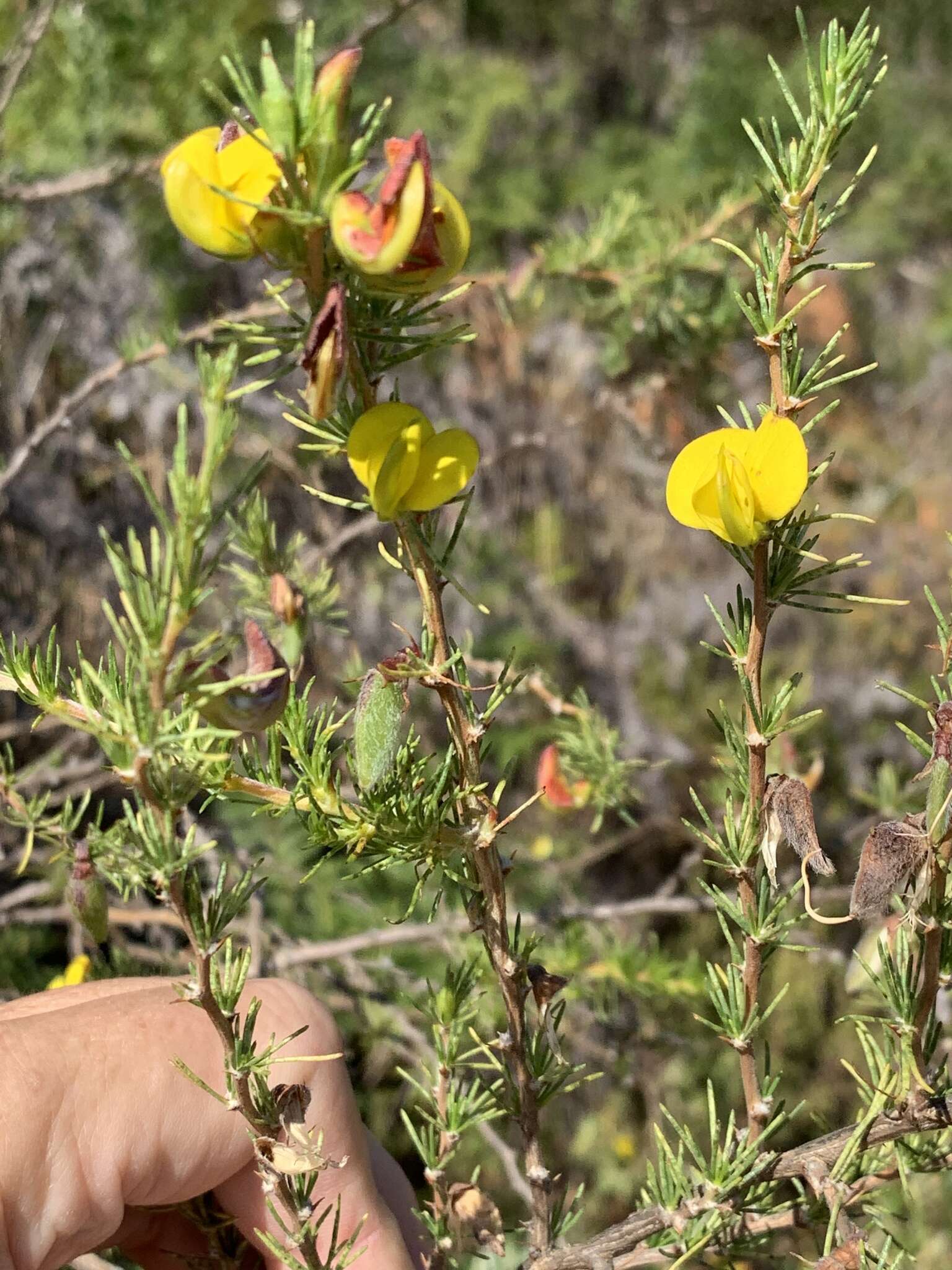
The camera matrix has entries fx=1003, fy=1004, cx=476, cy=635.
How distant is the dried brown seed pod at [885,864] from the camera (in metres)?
0.43

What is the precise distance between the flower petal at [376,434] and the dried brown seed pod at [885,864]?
27 centimetres

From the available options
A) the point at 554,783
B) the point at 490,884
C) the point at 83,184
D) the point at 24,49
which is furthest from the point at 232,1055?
the point at 24,49

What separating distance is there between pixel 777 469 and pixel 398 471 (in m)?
0.16

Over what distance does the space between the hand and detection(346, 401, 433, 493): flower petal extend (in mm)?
396

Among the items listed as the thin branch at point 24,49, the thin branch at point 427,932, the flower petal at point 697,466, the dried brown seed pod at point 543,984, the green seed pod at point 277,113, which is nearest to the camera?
the green seed pod at point 277,113

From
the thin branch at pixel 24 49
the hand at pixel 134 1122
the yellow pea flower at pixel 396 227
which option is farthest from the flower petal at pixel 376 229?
the thin branch at pixel 24 49

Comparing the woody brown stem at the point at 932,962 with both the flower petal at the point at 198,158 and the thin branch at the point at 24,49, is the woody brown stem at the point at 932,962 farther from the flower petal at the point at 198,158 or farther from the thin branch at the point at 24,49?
the thin branch at the point at 24,49

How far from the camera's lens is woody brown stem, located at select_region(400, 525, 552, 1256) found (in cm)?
44

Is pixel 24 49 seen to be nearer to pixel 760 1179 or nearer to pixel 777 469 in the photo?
pixel 777 469

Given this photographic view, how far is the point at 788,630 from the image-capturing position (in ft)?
8.47

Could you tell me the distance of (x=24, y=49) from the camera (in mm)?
1290

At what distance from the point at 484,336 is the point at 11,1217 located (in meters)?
2.56

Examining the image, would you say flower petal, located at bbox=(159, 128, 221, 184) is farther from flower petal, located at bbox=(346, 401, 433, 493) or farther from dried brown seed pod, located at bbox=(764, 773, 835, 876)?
dried brown seed pod, located at bbox=(764, 773, 835, 876)

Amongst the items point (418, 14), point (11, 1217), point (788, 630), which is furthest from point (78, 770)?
point (418, 14)
